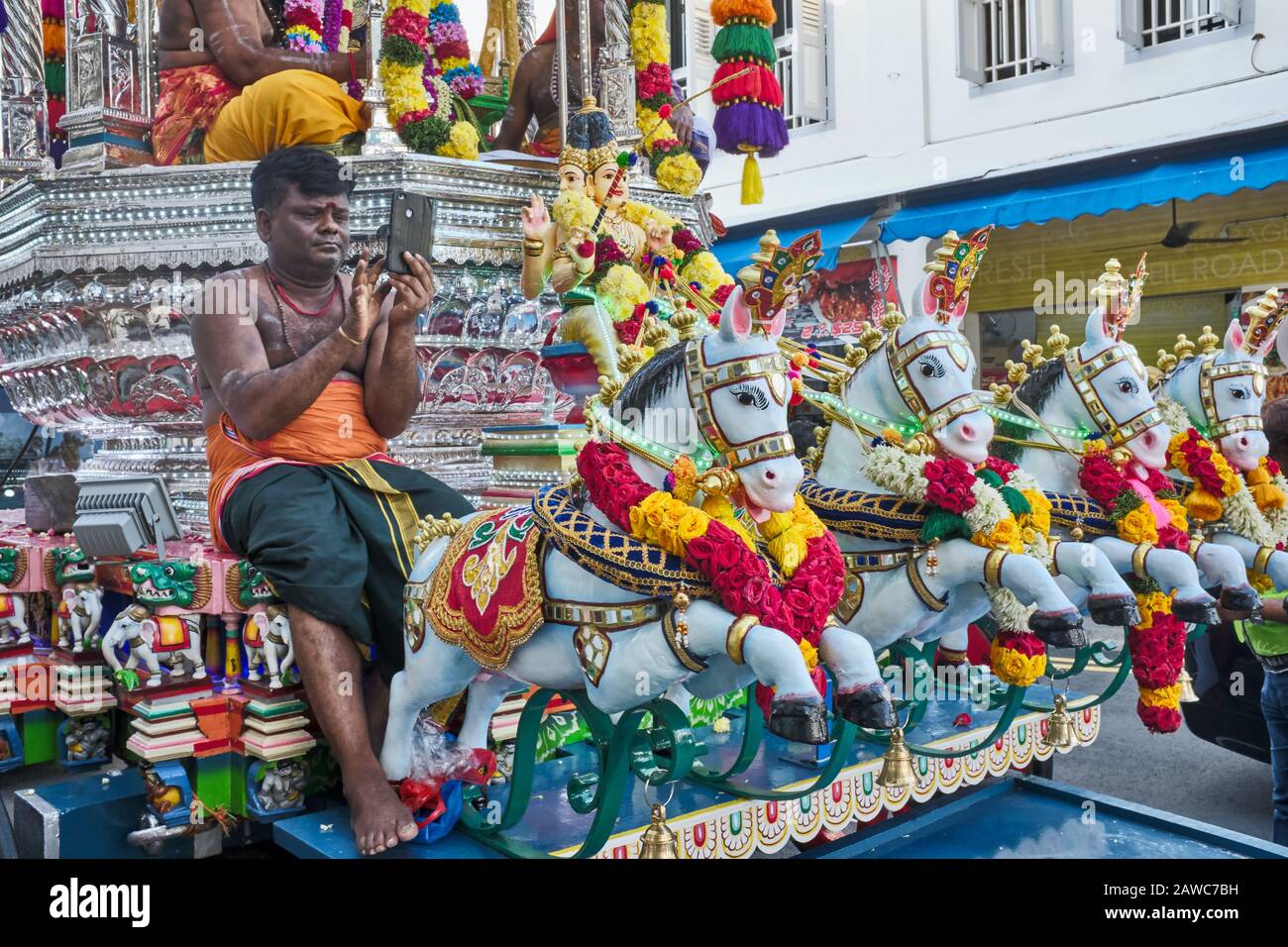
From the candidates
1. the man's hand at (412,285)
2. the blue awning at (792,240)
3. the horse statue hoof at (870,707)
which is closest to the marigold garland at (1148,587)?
the horse statue hoof at (870,707)

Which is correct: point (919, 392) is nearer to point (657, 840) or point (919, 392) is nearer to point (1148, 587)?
point (1148, 587)

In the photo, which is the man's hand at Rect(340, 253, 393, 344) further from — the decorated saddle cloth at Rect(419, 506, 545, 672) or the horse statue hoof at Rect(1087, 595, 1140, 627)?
the horse statue hoof at Rect(1087, 595, 1140, 627)

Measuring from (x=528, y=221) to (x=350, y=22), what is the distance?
2.77 meters

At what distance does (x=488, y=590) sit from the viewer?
2.33 metres

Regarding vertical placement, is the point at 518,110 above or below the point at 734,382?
above

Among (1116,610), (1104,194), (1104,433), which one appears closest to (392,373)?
(1116,610)

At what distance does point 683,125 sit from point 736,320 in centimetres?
323

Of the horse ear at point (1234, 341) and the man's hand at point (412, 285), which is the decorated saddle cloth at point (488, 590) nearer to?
the man's hand at point (412, 285)

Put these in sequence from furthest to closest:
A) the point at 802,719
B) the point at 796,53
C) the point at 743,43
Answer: the point at 796,53
the point at 743,43
the point at 802,719

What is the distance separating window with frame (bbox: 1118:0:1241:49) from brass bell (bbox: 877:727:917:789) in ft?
22.0

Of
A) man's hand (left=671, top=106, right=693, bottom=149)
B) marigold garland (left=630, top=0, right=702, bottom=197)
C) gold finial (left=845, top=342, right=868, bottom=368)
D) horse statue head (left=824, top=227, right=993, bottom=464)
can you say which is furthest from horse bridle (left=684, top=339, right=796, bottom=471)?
man's hand (left=671, top=106, right=693, bottom=149)

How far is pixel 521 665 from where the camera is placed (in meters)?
2.35

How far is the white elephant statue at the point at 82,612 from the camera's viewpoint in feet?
10.1

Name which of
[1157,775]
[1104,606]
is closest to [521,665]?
[1104,606]
